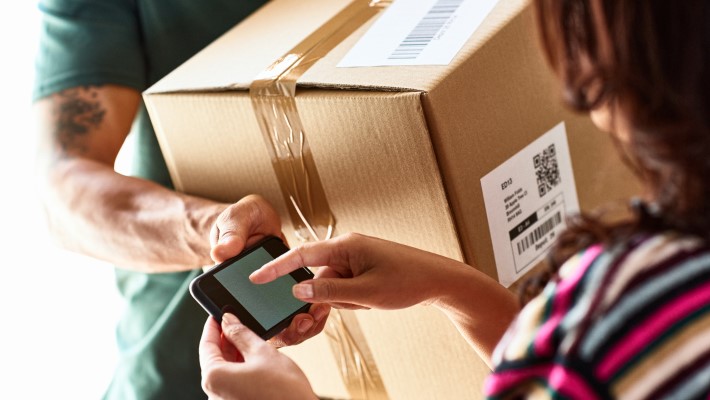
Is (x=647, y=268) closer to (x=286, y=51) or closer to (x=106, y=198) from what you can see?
(x=286, y=51)

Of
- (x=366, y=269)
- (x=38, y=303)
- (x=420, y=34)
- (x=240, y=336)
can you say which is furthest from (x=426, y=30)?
(x=38, y=303)

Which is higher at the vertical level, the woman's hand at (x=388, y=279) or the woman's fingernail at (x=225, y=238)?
→ the woman's fingernail at (x=225, y=238)

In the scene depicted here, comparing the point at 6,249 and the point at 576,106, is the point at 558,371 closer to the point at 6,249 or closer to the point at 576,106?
the point at 576,106

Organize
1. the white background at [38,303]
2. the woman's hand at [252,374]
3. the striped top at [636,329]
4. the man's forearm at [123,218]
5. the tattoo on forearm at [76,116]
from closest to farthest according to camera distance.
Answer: the striped top at [636,329] < the woman's hand at [252,374] < the man's forearm at [123,218] < the tattoo on forearm at [76,116] < the white background at [38,303]

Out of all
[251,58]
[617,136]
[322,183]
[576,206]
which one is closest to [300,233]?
[322,183]

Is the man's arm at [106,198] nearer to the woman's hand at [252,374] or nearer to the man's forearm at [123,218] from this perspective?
the man's forearm at [123,218]

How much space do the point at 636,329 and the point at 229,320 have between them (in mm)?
393

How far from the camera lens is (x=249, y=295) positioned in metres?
0.79

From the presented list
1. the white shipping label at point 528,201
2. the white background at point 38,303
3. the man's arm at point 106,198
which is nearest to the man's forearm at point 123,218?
the man's arm at point 106,198

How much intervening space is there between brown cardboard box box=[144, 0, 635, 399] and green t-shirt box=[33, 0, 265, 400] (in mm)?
224

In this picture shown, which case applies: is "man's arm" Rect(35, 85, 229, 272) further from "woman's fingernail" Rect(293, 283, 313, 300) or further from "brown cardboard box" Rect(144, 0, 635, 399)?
"woman's fingernail" Rect(293, 283, 313, 300)

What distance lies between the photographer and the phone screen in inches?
30.8

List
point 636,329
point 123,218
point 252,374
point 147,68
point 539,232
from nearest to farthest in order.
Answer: point 636,329 → point 252,374 → point 539,232 → point 123,218 → point 147,68

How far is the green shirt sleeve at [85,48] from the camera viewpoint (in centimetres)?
117
